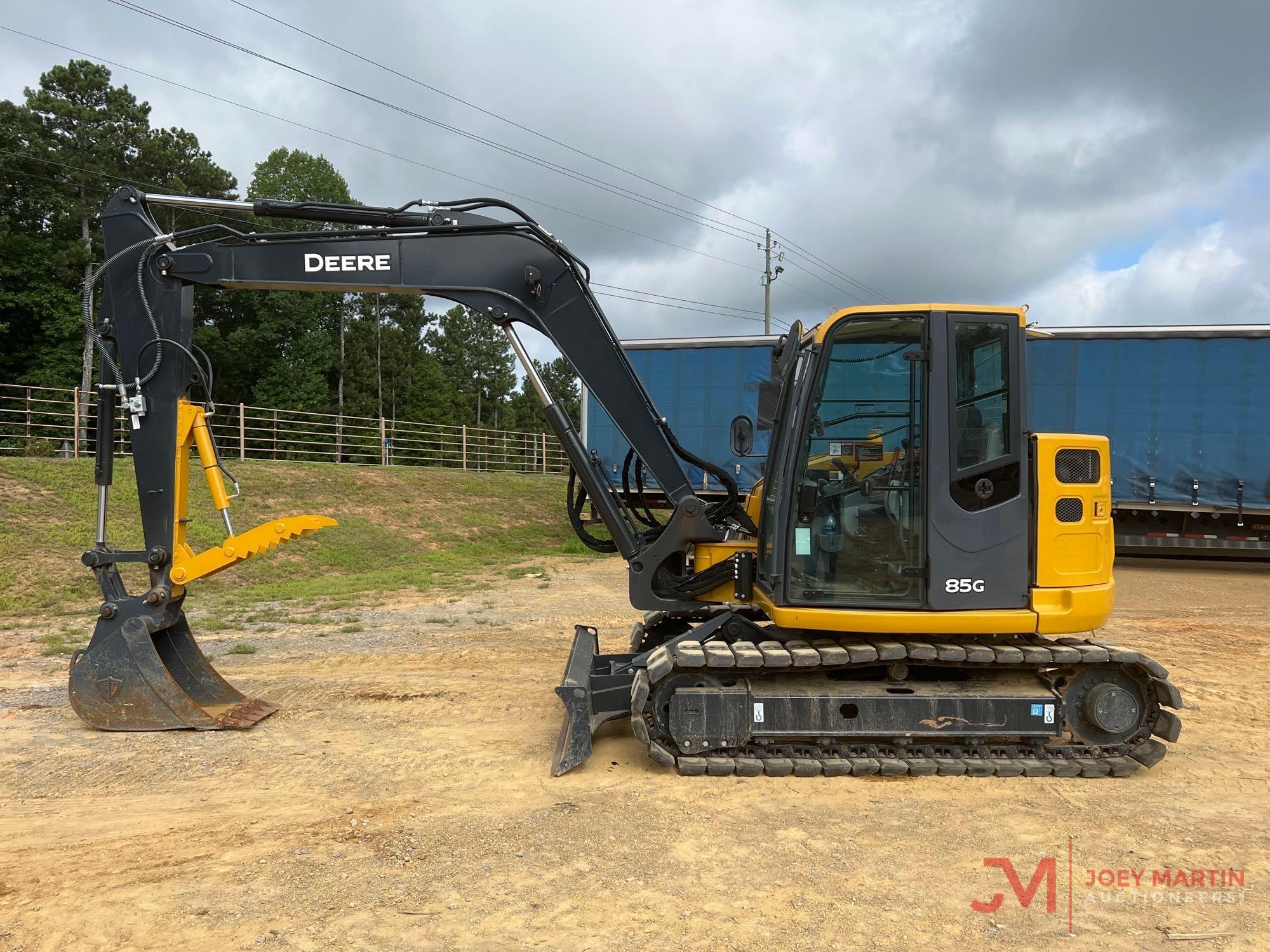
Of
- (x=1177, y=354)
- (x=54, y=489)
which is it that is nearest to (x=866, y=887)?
(x=1177, y=354)

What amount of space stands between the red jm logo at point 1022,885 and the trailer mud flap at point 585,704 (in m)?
2.36

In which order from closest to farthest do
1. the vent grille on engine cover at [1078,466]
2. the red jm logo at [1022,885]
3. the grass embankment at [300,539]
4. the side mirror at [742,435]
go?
the red jm logo at [1022,885]
the vent grille on engine cover at [1078,466]
the side mirror at [742,435]
the grass embankment at [300,539]

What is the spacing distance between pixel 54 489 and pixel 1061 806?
54.7 feet

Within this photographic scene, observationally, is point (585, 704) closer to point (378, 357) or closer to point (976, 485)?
point (976, 485)

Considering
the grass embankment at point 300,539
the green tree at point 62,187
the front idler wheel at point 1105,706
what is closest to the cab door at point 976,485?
the front idler wheel at point 1105,706

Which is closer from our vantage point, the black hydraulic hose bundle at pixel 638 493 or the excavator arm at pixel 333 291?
the excavator arm at pixel 333 291

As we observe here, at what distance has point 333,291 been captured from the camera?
5.91 metres

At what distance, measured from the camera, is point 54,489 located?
1489 cm

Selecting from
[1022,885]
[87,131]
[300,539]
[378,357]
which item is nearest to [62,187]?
[87,131]

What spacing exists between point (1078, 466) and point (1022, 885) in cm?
268

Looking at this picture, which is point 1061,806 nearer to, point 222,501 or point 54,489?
point 222,501

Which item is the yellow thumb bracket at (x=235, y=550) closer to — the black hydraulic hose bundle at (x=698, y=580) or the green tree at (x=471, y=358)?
the black hydraulic hose bundle at (x=698, y=580)

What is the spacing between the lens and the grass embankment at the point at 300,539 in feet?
39.2

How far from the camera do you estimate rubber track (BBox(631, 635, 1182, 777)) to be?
5.14m
